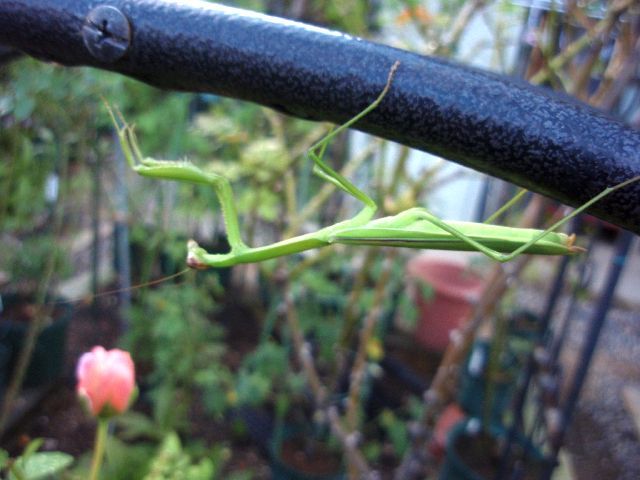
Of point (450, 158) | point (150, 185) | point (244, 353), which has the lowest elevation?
point (244, 353)

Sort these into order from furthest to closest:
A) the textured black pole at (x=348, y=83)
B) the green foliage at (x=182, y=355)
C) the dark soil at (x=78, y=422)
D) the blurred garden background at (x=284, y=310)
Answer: the dark soil at (x=78, y=422) < the green foliage at (x=182, y=355) < the blurred garden background at (x=284, y=310) < the textured black pole at (x=348, y=83)

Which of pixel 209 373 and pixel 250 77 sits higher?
pixel 250 77

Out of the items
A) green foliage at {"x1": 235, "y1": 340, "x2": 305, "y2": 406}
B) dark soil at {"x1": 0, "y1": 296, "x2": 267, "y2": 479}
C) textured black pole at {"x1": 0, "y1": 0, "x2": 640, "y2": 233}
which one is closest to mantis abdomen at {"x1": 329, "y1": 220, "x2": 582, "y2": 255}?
textured black pole at {"x1": 0, "y1": 0, "x2": 640, "y2": 233}

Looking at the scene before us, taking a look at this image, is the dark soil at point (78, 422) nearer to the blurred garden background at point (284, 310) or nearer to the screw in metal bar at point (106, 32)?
the blurred garden background at point (284, 310)

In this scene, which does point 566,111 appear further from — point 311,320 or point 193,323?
point 311,320

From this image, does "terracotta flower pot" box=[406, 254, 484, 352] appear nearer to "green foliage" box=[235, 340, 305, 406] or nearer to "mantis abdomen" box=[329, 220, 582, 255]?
"green foliage" box=[235, 340, 305, 406]

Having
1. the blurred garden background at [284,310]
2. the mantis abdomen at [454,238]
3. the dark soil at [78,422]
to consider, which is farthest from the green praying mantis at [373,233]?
the dark soil at [78,422]

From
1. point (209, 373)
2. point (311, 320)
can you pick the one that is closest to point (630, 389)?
point (311, 320)

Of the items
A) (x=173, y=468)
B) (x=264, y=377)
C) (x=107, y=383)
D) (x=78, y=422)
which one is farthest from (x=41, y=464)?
(x=78, y=422)
